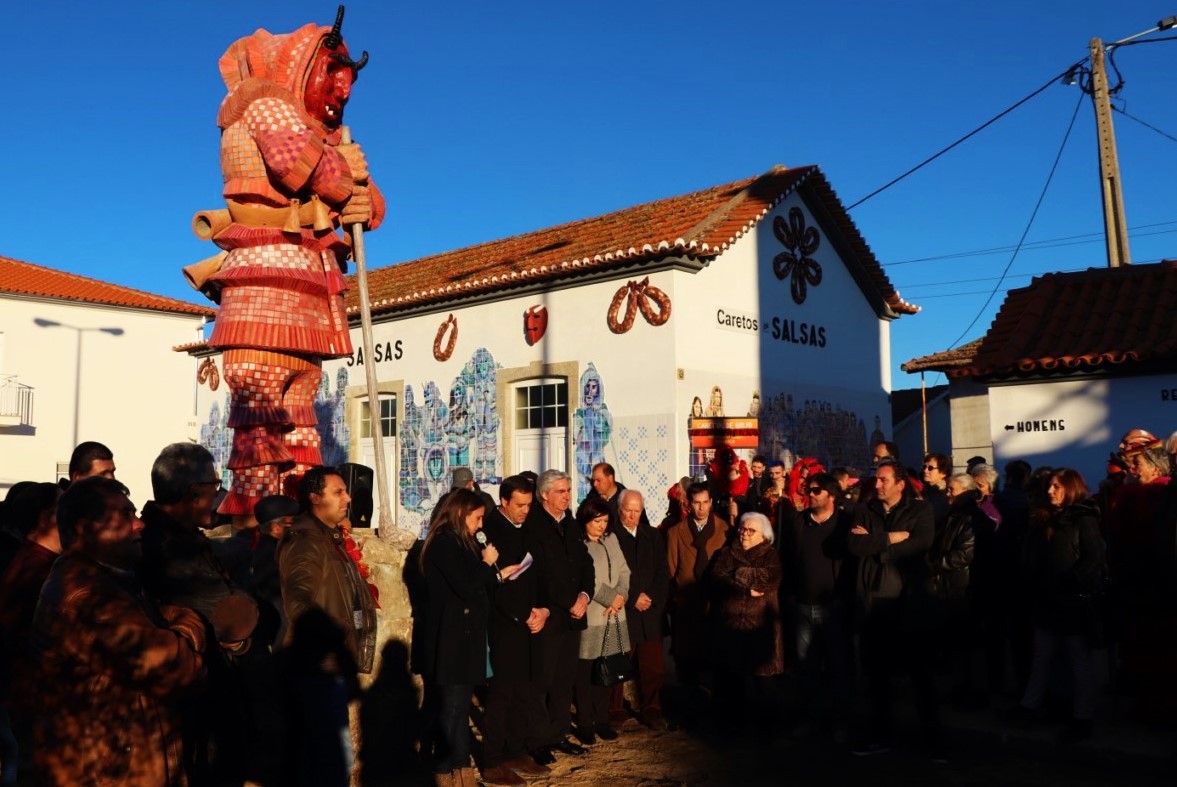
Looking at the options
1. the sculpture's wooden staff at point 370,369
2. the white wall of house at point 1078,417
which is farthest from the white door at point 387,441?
the sculpture's wooden staff at point 370,369

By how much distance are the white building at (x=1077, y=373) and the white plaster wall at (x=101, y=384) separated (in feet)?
75.2

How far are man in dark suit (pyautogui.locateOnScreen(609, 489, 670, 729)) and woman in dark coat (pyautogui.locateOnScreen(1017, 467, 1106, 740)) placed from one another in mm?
2502

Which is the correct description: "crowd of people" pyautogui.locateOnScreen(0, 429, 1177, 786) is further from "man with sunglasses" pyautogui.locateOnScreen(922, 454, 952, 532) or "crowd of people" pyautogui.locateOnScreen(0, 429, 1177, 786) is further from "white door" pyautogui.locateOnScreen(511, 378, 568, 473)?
"white door" pyautogui.locateOnScreen(511, 378, 568, 473)

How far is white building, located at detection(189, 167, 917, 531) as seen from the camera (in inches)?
531

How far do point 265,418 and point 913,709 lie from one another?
513 cm

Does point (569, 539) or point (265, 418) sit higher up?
point (265, 418)

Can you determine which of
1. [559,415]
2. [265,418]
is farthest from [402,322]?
[265,418]

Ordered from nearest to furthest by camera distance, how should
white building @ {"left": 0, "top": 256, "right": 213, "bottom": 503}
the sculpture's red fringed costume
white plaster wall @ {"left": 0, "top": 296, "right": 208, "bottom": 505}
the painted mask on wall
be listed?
the sculpture's red fringed costume < the painted mask on wall < white building @ {"left": 0, "top": 256, "right": 213, "bottom": 503} < white plaster wall @ {"left": 0, "top": 296, "right": 208, "bottom": 505}

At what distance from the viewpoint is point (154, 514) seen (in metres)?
3.85

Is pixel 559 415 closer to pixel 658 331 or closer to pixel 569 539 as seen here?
pixel 658 331

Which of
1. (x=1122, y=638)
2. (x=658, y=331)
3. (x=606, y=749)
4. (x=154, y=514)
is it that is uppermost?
(x=658, y=331)

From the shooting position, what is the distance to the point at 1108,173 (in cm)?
1634

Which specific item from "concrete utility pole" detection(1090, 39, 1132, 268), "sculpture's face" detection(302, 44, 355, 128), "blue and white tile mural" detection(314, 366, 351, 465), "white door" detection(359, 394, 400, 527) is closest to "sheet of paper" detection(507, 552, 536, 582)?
"sculpture's face" detection(302, 44, 355, 128)

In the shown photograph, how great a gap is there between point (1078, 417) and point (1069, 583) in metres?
5.89
